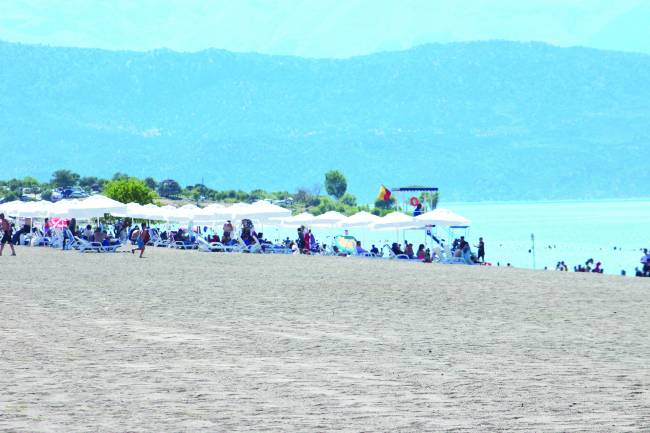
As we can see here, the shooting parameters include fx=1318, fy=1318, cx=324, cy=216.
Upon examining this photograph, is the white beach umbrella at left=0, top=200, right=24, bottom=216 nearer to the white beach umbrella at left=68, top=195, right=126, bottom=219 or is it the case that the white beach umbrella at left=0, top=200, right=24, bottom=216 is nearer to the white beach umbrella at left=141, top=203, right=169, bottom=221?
the white beach umbrella at left=141, top=203, right=169, bottom=221

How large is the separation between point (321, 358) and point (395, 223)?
88.2ft

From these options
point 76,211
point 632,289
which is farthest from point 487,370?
point 76,211

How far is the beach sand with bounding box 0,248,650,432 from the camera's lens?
7.08 metres

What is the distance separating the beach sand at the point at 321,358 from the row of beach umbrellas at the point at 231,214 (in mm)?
15032

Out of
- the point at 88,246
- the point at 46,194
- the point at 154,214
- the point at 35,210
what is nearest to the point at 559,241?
the point at 154,214

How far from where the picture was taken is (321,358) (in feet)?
32.1

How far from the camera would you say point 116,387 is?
8.10 metres

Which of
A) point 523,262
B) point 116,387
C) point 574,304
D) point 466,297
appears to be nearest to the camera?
point 116,387

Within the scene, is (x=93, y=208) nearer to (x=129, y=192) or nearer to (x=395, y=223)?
(x=395, y=223)

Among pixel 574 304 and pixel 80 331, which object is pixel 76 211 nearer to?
pixel 574 304

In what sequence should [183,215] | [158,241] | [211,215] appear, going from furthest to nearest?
[183,215]
[158,241]
[211,215]

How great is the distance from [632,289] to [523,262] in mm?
38327

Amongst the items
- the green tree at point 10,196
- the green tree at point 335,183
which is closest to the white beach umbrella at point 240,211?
the green tree at point 10,196

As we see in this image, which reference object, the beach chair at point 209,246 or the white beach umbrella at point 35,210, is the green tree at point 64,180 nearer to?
the white beach umbrella at point 35,210
